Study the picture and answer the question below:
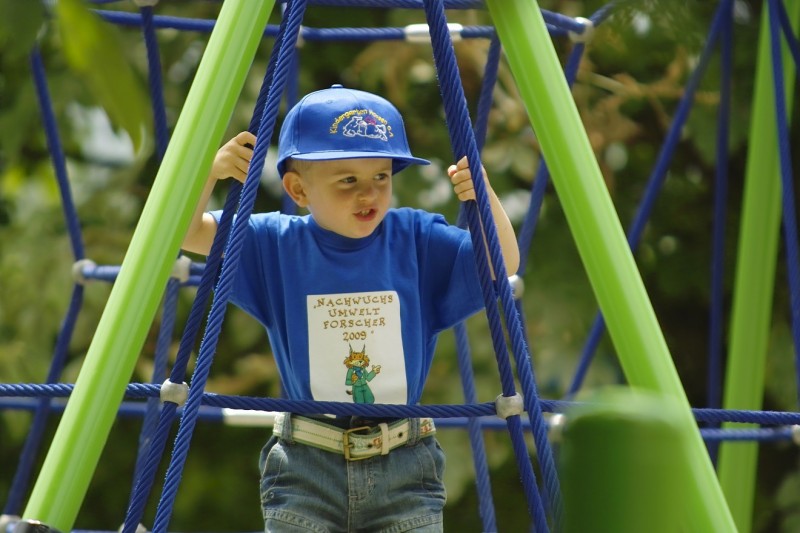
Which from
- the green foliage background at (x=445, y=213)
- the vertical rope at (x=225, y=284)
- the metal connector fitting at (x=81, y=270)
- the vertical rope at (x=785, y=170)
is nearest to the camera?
the vertical rope at (x=225, y=284)

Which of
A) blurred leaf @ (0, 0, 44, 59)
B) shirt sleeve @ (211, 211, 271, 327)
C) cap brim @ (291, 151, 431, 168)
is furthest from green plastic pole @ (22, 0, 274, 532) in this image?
blurred leaf @ (0, 0, 44, 59)

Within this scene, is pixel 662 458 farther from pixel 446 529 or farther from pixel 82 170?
pixel 82 170

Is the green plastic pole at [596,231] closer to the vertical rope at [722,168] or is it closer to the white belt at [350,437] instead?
the white belt at [350,437]

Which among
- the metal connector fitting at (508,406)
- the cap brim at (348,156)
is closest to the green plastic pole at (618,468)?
the metal connector fitting at (508,406)

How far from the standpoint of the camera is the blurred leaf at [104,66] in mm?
604

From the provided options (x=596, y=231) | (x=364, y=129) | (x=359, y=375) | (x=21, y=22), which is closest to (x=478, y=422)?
(x=359, y=375)

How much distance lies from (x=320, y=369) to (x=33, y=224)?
2216mm

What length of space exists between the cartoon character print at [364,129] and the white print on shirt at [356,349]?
7.3 inches

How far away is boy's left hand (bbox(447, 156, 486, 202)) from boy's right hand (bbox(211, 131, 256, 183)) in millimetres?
230

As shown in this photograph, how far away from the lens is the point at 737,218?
331 centimetres

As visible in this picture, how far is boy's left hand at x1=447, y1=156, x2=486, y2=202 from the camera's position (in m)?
1.35

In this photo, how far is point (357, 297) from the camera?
4.87ft

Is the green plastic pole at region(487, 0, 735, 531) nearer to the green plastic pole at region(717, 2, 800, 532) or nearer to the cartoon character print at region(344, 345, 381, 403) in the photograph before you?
the cartoon character print at region(344, 345, 381, 403)

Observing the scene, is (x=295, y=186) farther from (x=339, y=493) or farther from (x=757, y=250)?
(x=757, y=250)
